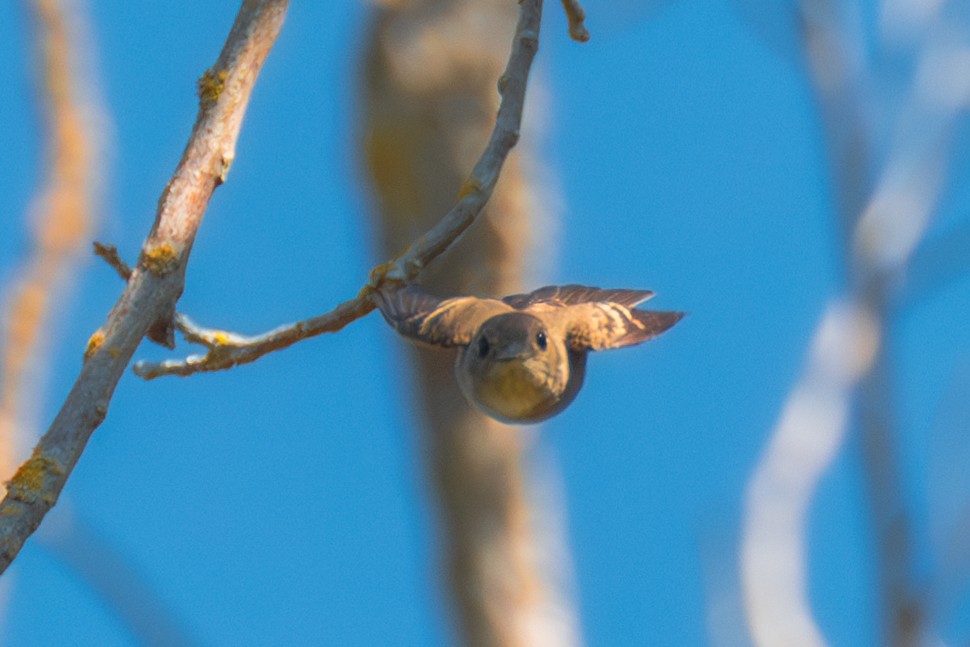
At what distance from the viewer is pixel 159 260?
202 centimetres

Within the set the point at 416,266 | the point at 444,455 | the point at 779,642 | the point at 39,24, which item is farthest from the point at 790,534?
the point at 39,24

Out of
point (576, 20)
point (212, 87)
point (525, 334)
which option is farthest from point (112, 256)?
point (576, 20)

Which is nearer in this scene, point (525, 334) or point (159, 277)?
point (159, 277)

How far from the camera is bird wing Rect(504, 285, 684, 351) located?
278 centimetres

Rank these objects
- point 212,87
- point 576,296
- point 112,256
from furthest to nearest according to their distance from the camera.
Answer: point 576,296 → point 112,256 → point 212,87

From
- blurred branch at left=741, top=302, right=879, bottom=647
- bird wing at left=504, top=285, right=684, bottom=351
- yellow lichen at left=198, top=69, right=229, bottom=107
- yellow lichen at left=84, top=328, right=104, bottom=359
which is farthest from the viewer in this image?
blurred branch at left=741, top=302, right=879, bottom=647

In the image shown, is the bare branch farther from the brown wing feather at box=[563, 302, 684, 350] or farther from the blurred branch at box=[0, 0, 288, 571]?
the brown wing feather at box=[563, 302, 684, 350]

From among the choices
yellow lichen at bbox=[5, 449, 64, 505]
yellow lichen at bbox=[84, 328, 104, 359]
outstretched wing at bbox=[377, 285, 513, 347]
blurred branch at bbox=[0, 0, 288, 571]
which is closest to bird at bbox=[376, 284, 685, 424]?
outstretched wing at bbox=[377, 285, 513, 347]

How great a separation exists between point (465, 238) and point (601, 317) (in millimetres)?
2571

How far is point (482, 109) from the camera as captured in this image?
19.1ft

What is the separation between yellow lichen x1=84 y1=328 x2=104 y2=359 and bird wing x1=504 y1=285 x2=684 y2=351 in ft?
3.94

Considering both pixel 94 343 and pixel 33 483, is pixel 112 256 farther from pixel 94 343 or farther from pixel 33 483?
pixel 33 483

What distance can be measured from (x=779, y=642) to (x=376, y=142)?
9.97 ft

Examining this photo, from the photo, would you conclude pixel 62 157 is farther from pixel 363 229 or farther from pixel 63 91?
pixel 363 229
